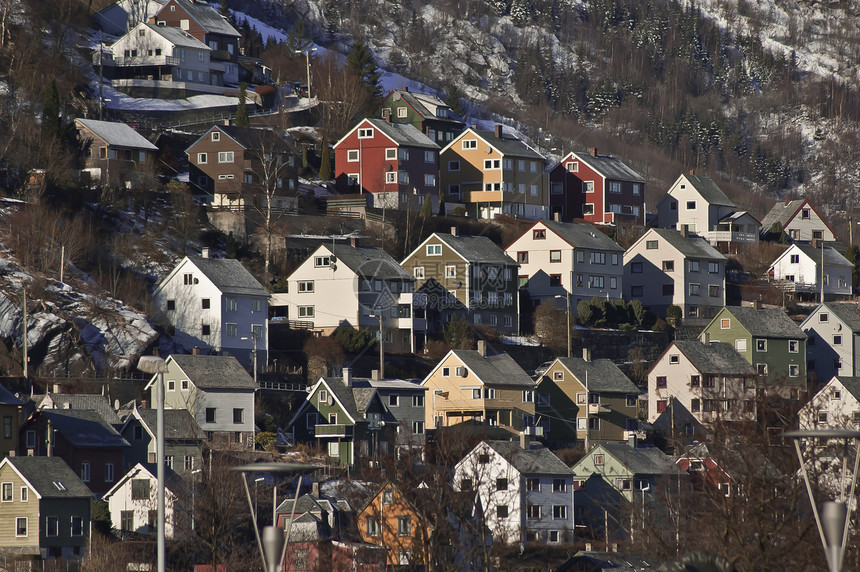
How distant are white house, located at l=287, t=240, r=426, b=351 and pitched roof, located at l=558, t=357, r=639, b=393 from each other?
8.90 m

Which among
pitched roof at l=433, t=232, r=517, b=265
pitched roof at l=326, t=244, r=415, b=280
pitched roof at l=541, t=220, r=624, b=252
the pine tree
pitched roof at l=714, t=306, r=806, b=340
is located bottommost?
pitched roof at l=714, t=306, r=806, b=340

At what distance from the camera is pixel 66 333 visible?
75438 millimetres

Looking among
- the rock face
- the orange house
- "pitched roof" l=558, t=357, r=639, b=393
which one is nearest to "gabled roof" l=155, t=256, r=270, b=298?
the rock face

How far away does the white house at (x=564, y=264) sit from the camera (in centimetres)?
10119

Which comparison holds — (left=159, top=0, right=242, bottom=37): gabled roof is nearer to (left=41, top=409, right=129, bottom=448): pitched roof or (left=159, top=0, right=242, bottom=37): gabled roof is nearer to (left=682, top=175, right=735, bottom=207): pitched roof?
(left=682, top=175, right=735, bottom=207): pitched roof

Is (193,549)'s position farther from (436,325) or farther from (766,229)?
(766,229)

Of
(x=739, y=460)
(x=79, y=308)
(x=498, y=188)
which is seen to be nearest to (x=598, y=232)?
(x=498, y=188)

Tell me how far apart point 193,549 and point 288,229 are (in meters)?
39.5

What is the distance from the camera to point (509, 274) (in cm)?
9812

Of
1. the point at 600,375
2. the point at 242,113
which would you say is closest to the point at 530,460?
the point at 600,375

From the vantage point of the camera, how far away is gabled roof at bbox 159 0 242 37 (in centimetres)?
13100

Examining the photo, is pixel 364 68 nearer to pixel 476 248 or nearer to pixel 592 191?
pixel 592 191

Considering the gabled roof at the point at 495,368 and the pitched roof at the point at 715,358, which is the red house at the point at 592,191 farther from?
the gabled roof at the point at 495,368

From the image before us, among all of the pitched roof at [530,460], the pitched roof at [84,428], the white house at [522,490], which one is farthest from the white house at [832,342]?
the pitched roof at [84,428]
